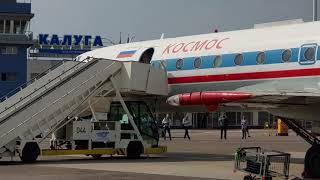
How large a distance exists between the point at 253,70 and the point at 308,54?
78.5 inches

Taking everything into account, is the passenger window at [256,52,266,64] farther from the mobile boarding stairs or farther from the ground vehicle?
the ground vehicle

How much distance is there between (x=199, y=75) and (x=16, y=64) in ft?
195

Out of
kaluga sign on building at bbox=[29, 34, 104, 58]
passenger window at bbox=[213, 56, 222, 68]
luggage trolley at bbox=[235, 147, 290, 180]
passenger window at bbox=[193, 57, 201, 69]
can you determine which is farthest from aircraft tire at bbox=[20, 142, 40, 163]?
kaluga sign on building at bbox=[29, 34, 104, 58]

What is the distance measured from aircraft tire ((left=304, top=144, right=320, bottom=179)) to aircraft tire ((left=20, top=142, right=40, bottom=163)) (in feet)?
29.5

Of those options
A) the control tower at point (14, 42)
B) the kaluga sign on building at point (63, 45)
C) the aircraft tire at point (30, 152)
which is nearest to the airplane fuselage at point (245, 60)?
the aircraft tire at point (30, 152)

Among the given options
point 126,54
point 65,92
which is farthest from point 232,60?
point 65,92

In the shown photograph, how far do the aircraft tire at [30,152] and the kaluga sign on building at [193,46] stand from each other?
5938mm

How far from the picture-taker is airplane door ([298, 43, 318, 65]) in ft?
60.0

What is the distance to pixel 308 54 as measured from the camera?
18.5 m

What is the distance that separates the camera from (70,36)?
9475cm

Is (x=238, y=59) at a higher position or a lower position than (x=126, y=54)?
lower

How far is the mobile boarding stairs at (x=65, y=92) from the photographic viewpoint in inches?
834

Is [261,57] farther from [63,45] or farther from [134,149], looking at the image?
[63,45]

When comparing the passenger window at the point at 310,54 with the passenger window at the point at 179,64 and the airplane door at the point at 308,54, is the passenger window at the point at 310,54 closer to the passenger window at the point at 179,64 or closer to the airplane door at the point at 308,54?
the airplane door at the point at 308,54
